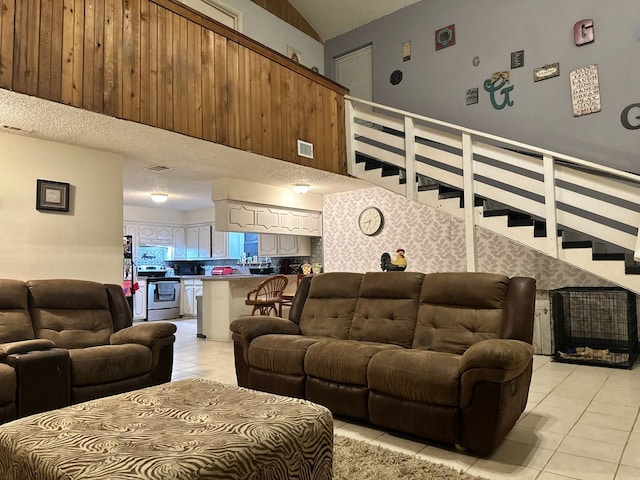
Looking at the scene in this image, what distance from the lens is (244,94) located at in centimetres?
459

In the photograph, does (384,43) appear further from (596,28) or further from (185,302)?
(185,302)

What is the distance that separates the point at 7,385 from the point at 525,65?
6.08 metres

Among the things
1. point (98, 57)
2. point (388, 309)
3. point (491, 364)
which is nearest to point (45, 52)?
point (98, 57)

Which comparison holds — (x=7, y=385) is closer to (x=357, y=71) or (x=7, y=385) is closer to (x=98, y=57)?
(x=98, y=57)

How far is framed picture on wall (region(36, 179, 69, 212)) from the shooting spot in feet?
13.4

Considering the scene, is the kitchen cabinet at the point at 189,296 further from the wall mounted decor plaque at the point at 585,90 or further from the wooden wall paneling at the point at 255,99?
the wall mounted decor plaque at the point at 585,90

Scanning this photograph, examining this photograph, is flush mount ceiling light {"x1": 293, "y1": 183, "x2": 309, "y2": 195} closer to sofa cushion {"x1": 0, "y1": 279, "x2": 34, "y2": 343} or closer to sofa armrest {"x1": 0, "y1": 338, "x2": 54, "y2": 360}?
sofa cushion {"x1": 0, "y1": 279, "x2": 34, "y2": 343}

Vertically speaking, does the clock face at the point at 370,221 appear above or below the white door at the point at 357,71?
below

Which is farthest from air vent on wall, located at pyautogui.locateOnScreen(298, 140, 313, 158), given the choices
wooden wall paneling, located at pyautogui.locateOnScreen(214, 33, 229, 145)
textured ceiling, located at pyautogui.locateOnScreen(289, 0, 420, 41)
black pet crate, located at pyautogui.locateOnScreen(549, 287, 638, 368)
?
black pet crate, located at pyautogui.locateOnScreen(549, 287, 638, 368)

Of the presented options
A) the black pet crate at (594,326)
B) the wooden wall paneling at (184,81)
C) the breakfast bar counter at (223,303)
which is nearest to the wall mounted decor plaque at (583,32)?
the black pet crate at (594,326)

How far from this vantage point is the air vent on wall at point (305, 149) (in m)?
5.20

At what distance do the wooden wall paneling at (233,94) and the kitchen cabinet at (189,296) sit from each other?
555 cm

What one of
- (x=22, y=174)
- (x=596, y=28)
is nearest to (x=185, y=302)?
(x=22, y=174)

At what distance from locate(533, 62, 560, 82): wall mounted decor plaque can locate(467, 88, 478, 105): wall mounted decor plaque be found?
29.5 inches
